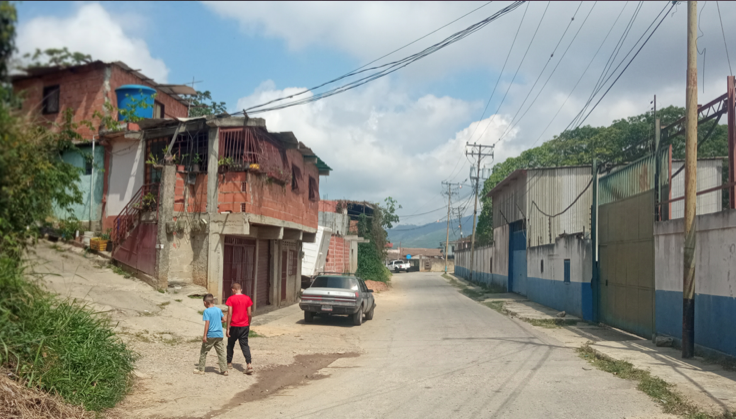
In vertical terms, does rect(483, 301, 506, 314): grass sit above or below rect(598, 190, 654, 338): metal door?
below

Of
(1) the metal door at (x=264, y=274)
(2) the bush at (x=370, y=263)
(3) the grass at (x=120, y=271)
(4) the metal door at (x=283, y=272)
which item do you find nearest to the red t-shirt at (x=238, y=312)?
(3) the grass at (x=120, y=271)

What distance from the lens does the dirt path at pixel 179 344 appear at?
7690mm

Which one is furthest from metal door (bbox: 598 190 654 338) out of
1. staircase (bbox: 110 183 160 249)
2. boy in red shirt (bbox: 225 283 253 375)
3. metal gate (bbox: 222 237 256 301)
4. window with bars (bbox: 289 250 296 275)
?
window with bars (bbox: 289 250 296 275)

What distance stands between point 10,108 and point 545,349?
1123 centimetres

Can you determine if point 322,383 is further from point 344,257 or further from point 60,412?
point 344,257

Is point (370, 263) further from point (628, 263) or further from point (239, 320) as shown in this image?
point (239, 320)

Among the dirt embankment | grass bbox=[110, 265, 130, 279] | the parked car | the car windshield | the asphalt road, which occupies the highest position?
grass bbox=[110, 265, 130, 279]

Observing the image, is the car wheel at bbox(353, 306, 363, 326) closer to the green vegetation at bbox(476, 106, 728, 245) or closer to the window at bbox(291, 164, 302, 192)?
the window at bbox(291, 164, 302, 192)

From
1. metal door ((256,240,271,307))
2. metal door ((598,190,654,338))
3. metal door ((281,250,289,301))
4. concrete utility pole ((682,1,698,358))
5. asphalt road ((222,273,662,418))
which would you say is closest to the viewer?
asphalt road ((222,273,662,418))

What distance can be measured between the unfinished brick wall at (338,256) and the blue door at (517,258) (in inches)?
476

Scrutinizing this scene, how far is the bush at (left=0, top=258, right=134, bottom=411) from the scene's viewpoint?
19.2 ft

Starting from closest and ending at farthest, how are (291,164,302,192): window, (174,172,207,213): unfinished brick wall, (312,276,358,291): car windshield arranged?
1. (174,172,207,213): unfinished brick wall
2. (312,276,358,291): car windshield
3. (291,164,302,192): window

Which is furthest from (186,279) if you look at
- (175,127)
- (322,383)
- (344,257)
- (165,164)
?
(344,257)

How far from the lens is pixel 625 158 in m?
17.6
